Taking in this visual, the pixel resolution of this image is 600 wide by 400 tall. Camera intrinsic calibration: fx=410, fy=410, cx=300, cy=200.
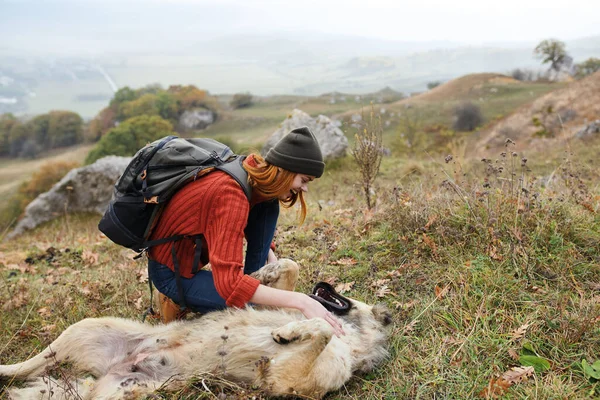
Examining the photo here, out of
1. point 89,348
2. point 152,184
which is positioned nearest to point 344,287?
point 152,184

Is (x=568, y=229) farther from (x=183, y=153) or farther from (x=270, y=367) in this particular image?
(x=183, y=153)

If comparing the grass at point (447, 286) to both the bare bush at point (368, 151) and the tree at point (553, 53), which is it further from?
the tree at point (553, 53)

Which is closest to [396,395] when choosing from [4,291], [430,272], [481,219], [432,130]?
[430,272]

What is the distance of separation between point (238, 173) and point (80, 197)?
42.8 ft

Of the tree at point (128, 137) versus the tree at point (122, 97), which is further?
the tree at point (122, 97)

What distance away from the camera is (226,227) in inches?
100

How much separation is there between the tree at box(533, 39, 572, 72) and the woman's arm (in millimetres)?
62603

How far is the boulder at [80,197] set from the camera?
13766 mm

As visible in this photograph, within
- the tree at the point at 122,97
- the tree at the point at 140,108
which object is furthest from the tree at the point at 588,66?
the tree at the point at 122,97

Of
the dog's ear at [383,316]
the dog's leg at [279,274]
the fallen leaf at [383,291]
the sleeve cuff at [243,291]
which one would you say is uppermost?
the sleeve cuff at [243,291]

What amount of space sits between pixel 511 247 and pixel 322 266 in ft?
5.74

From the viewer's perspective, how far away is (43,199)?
14.0m

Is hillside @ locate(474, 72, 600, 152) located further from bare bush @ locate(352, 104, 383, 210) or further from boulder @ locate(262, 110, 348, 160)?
bare bush @ locate(352, 104, 383, 210)

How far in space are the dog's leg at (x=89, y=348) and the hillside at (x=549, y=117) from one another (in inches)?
811
